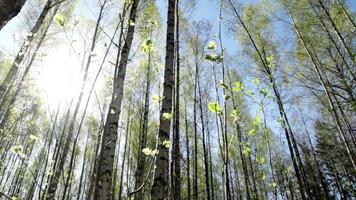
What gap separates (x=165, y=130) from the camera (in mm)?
2814

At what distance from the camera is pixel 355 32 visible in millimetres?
8750

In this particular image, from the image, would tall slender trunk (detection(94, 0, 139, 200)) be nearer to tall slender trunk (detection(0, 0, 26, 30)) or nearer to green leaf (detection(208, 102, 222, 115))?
green leaf (detection(208, 102, 222, 115))

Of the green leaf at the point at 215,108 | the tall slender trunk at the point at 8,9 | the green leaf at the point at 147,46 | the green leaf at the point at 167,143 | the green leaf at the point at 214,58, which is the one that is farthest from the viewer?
the green leaf at the point at 147,46

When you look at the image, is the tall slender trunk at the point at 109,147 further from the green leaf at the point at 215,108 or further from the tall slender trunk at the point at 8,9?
the tall slender trunk at the point at 8,9

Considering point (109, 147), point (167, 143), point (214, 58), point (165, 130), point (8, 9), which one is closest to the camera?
point (8, 9)

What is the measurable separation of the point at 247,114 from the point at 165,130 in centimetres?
1185

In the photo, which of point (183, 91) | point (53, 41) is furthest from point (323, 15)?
point (53, 41)

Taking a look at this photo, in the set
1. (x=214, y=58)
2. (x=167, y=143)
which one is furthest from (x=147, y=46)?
(x=167, y=143)

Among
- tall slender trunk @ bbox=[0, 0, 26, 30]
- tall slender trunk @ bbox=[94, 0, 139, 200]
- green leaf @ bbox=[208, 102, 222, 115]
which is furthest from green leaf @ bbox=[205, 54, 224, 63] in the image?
tall slender trunk @ bbox=[0, 0, 26, 30]

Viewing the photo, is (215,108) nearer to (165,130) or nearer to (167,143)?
(167,143)

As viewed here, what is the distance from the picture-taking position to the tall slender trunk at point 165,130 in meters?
2.46

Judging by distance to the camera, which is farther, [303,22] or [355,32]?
[303,22]

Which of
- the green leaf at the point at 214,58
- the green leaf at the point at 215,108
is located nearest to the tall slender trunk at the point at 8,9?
the green leaf at the point at 215,108

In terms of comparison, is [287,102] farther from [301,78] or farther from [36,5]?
[36,5]
